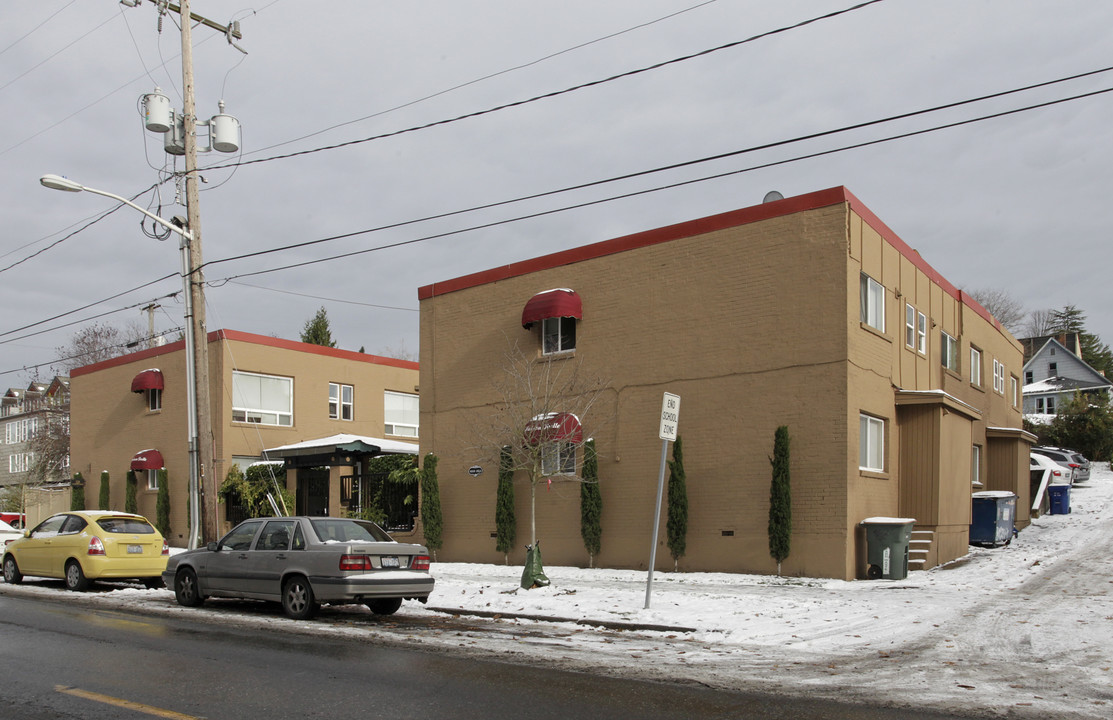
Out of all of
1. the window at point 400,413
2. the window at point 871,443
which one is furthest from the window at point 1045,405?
the window at point 871,443

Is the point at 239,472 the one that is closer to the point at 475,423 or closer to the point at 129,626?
the point at 475,423

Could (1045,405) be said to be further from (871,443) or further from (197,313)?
(197,313)

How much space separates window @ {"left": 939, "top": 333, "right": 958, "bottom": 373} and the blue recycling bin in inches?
337

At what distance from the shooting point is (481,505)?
75.1 feet

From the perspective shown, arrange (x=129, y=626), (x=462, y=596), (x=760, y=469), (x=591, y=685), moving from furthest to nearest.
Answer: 1. (x=760, y=469)
2. (x=462, y=596)
3. (x=129, y=626)
4. (x=591, y=685)

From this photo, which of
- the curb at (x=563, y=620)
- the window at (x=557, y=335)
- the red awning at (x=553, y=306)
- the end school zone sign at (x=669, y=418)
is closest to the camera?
the curb at (x=563, y=620)

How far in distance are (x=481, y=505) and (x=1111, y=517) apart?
63.2ft

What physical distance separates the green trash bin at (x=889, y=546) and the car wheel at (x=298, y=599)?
398 inches

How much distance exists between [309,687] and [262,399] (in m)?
24.8

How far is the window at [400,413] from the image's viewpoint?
35844mm

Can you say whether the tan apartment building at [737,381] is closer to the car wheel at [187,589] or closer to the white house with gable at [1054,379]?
the car wheel at [187,589]

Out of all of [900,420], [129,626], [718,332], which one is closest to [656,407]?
[718,332]

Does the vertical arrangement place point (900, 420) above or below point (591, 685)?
above

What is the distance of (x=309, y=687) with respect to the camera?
26.2 ft
